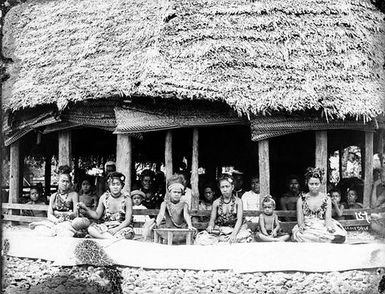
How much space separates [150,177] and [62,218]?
2.39m

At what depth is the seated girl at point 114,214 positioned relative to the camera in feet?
24.9

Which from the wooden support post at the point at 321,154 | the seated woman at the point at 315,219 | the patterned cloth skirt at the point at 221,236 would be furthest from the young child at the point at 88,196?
the wooden support post at the point at 321,154

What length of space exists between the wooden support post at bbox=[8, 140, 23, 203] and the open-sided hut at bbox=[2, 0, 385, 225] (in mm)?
59

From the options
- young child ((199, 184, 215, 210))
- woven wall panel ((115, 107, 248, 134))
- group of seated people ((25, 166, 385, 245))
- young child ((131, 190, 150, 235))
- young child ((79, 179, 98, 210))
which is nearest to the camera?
group of seated people ((25, 166, 385, 245))

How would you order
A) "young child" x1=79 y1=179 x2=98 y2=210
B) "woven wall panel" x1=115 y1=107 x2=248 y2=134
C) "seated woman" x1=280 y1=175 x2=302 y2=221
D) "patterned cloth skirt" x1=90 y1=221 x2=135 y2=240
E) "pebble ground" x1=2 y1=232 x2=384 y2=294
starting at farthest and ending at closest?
"young child" x1=79 y1=179 x2=98 y2=210 < "seated woman" x1=280 y1=175 x2=302 y2=221 < "woven wall panel" x1=115 y1=107 x2=248 y2=134 < "patterned cloth skirt" x1=90 y1=221 x2=135 y2=240 < "pebble ground" x1=2 y1=232 x2=384 y2=294

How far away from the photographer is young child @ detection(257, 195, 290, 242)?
751cm

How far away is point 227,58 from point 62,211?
3.44 m

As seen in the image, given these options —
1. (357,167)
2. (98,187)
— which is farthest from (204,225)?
(357,167)

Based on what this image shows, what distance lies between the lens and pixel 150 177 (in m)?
10.1

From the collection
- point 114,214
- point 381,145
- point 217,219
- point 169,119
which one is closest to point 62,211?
point 114,214

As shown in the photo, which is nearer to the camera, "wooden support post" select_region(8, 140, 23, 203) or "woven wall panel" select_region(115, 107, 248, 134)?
"woven wall panel" select_region(115, 107, 248, 134)

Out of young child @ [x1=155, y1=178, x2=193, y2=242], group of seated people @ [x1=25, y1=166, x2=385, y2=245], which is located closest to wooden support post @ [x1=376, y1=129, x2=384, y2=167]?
group of seated people @ [x1=25, y1=166, x2=385, y2=245]

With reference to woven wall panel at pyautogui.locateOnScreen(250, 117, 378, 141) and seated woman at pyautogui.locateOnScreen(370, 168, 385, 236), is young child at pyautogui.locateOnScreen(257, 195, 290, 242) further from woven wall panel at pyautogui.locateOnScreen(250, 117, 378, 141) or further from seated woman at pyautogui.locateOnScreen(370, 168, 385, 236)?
seated woman at pyautogui.locateOnScreen(370, 168, 385, 236)

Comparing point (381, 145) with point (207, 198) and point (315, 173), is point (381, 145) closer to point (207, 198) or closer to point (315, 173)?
point (315, 173)
